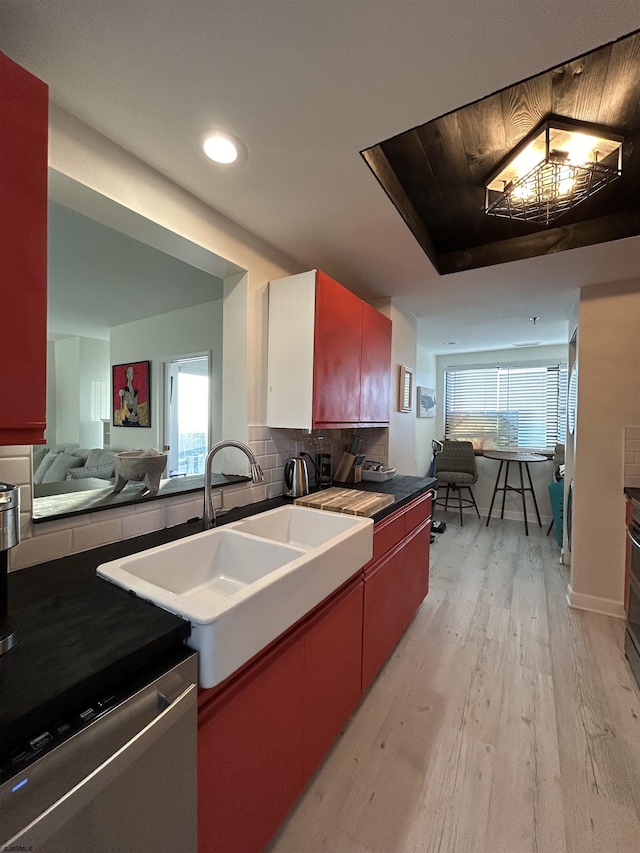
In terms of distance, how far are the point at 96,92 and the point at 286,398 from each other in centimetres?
129

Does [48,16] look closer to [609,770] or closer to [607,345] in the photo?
[609,770]

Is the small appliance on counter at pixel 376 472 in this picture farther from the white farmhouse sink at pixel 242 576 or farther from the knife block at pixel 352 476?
the white farmhouse sink at pixel 242 576

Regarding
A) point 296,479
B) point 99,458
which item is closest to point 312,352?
point 296,479

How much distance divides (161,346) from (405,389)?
2.81 metres

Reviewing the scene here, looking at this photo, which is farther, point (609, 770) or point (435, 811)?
point (609, 770)

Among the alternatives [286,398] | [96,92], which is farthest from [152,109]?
[286,398]

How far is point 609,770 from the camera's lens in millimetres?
1391

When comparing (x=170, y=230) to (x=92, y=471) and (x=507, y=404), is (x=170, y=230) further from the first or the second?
(x=507, y=404)

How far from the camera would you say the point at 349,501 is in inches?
72.5

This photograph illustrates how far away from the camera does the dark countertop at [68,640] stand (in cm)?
56

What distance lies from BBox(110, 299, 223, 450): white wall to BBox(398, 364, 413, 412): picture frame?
5.73 feet

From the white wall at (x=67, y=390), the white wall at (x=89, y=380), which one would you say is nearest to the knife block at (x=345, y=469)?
the white wall at (x=89, y=380)

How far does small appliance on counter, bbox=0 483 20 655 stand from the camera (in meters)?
0.69

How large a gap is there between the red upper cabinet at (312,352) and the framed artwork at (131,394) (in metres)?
2.81
